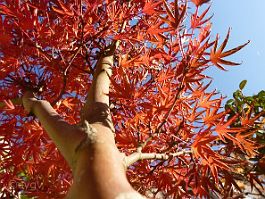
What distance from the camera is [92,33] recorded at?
6.48 ft

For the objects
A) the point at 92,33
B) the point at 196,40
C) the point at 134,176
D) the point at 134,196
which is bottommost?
the point at 134,196

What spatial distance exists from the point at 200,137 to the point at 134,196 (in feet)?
2.19

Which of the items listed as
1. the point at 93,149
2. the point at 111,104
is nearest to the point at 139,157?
the point at 93,149

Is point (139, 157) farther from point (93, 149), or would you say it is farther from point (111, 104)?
point (111, 104)

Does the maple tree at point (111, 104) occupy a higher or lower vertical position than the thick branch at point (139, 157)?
higher

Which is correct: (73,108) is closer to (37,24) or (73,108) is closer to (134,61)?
(134,61)

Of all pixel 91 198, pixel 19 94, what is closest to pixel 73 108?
pixel 19 94

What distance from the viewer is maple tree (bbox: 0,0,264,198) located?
1.24 metres

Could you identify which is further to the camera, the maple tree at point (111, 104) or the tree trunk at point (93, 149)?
the maple tree at point (111, 104)

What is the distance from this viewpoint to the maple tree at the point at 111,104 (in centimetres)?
124

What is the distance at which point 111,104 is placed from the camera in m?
2.15

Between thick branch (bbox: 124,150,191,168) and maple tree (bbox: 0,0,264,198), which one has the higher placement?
maple tree (bbox: 0,0,264,198)

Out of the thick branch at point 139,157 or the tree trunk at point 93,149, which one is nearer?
the tree trunk at point 93,149

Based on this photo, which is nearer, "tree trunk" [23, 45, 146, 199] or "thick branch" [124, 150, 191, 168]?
"tree trunk" [23, 45, 146, 199]
